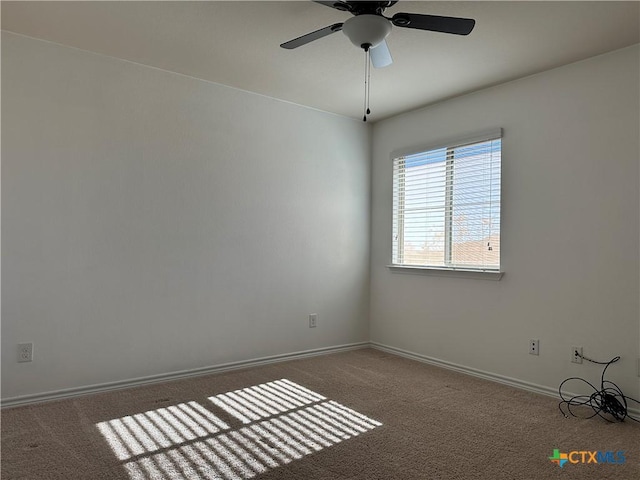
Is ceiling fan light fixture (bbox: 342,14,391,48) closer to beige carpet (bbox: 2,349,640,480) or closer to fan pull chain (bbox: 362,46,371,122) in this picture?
fan pull chain (bbox: 362,46,371,122)

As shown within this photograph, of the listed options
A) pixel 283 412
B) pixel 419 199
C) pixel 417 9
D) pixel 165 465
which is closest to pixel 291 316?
pixel 283 412

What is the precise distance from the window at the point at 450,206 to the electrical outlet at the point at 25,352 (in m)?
3.11

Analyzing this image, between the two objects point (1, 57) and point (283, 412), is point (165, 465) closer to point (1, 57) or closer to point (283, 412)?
point (283, 412)

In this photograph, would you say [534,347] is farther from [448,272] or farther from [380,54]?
[380,54]

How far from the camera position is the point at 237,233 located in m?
3.81

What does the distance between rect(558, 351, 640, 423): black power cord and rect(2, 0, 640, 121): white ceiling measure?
207 cm

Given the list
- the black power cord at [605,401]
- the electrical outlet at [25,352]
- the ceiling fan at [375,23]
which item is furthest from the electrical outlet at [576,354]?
the electrical outlet at [25,352]

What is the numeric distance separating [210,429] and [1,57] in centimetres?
262

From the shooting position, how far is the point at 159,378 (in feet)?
11.1

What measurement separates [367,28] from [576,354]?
101 inches

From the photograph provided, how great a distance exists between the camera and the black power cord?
9.23 ft

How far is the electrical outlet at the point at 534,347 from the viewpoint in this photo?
3.33 meters

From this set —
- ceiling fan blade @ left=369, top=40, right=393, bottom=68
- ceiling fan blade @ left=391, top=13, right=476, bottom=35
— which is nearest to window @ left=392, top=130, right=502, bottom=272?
ceiling fan blade @ left=369, top=40, right=393, bottom=68

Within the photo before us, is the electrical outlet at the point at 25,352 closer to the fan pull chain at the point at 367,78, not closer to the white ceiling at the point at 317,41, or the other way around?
the white ceiling at the point at 317,41
